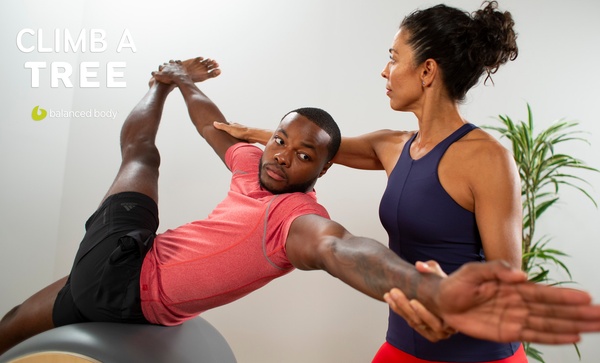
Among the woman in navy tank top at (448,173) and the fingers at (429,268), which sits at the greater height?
the woman in navy tank top at (448,173)

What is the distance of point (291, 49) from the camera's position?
3.63 meters

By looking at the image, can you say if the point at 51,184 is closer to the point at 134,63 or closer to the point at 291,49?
the point at 134,63

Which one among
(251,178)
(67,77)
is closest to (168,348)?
(251,178)

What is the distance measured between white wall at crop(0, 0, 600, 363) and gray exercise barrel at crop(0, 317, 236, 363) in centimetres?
186

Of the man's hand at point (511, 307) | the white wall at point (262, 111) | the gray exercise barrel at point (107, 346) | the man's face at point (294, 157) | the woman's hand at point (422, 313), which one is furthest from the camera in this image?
the white wall at point (262, 111)

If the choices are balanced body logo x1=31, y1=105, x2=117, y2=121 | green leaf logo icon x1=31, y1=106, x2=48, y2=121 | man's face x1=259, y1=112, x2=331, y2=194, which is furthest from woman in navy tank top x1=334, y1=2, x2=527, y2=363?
green leaf logo icon x1=31, y1=106, x2=48, y2=121

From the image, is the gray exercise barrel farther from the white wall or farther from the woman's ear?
the white wall

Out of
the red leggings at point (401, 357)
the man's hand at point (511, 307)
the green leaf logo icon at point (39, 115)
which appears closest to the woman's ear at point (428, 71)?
the red leggings at point (401, 357)

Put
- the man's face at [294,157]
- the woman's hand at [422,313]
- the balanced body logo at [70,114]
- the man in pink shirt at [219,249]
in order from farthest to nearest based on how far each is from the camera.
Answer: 1. the balanced body logo at [70,114]
2. the man's face at [294,157]
3. the man in pink shirt at [219,249]
4. the woman's hand at [422,313]

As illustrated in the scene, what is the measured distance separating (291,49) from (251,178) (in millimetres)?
1793

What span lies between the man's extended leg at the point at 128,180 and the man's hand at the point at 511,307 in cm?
128

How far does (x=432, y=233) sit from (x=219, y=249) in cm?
59

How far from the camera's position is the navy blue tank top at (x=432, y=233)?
1652 millimetres

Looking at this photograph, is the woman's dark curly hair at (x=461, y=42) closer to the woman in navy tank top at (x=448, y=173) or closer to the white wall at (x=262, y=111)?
the woman in navy tank top at (x=448, y=173)
